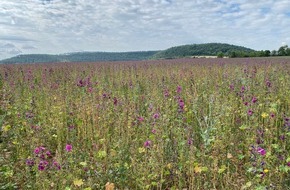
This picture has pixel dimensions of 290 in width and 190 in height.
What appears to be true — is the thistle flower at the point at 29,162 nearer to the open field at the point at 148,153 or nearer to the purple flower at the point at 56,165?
the open field at the point at 148,153

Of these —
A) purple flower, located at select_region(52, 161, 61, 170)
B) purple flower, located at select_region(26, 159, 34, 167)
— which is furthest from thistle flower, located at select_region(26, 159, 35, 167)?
purple flower, located at select_region(52, 161, 61, 170)

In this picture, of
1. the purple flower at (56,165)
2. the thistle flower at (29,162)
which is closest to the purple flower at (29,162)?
the thistle flower at (29,162)

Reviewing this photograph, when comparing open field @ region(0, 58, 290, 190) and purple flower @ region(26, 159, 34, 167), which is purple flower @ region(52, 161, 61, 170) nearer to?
open field @ region(0, 58, 290, 190)

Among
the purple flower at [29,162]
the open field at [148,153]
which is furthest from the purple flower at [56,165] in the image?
the purple flower at [29,162]

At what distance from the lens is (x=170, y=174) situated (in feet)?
9.36

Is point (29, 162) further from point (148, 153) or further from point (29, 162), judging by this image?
point (148, 153)

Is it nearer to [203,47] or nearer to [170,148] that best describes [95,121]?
[170,148]

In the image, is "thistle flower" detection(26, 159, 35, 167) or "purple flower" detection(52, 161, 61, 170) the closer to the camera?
"purple flower" detection(52, 161, 61, 170)

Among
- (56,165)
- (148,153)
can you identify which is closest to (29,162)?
(56,165)

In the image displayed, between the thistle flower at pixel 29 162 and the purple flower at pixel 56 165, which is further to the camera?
the thistle flower at pixel 29 162

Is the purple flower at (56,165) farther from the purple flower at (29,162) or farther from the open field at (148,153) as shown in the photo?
the purple flower at (29,162)

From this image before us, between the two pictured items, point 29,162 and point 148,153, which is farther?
point 148,153

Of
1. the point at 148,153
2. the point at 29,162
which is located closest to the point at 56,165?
the point at 29,162

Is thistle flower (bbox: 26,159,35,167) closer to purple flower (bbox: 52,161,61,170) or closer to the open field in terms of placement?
the open field
